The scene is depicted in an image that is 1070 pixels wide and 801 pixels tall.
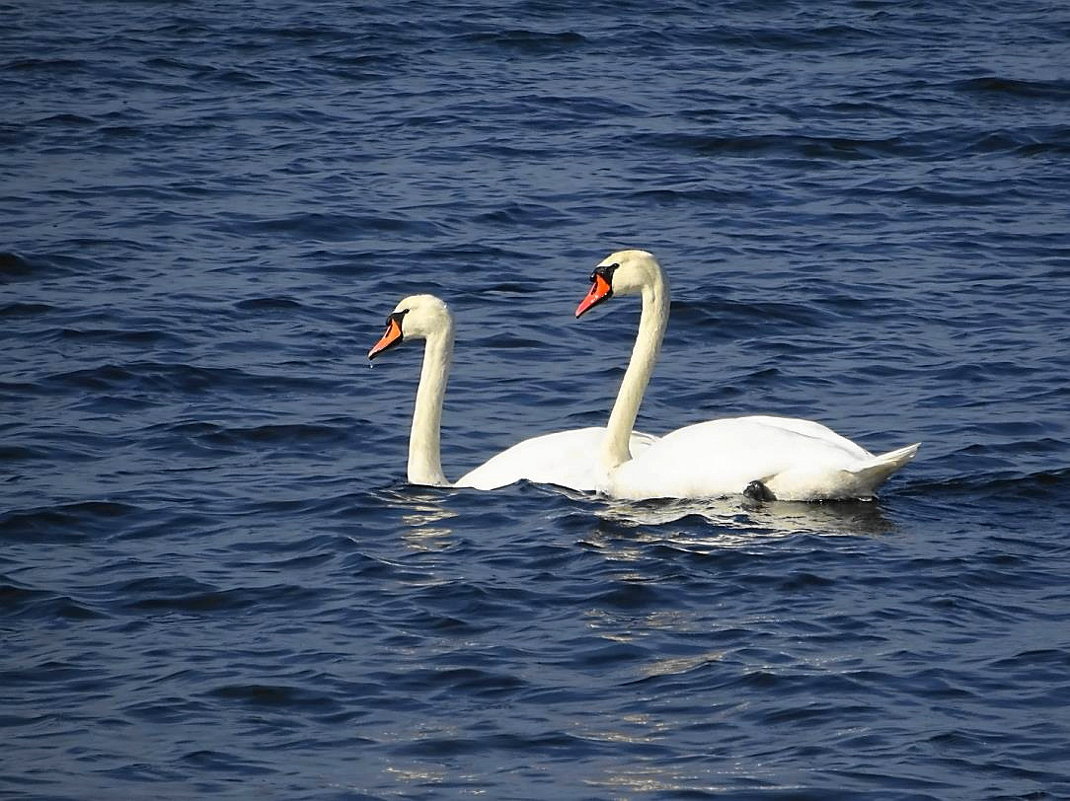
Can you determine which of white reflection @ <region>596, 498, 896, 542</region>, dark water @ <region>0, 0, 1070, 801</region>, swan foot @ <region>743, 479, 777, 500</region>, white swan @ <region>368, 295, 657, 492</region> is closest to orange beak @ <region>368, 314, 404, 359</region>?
white swan @ <region>368, 295, 657, 492</region>

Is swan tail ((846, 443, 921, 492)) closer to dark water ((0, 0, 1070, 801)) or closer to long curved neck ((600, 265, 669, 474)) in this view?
dark water ((0, 0, 1070, 801))

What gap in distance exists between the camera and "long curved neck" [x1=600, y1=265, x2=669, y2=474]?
10.4 m

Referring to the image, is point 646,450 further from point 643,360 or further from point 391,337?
point 391,337

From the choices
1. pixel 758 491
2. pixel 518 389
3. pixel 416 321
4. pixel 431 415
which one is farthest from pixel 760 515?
pixel 518 389

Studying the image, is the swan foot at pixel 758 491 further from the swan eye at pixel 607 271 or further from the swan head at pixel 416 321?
the swan head at pixel 416 321

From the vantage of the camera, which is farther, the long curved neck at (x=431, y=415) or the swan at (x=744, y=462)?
the long curved neck at (x=431, y=415)

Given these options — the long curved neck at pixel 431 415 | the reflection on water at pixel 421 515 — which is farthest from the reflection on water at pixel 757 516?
the long curved neck at pixel 431 415

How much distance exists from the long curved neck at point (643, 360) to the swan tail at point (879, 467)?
4.36ft

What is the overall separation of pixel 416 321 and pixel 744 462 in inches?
84.3

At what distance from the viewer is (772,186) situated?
16.9 m

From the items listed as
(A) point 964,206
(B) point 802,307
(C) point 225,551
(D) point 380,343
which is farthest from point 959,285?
(C) point 225,551

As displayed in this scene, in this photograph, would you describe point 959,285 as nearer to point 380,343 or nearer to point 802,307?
point 802,307

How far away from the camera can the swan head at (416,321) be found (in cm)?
1090

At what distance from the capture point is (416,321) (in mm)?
10945
